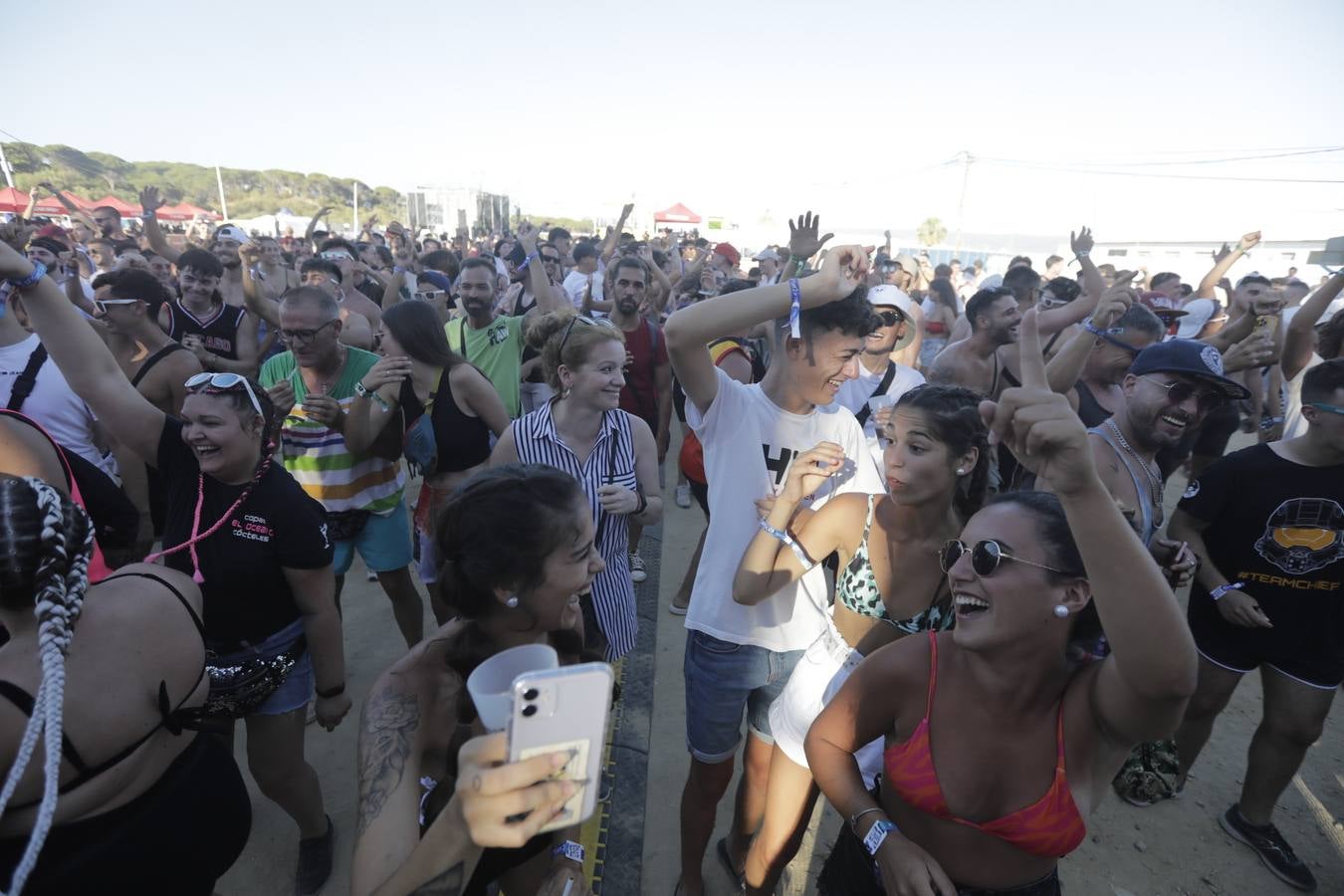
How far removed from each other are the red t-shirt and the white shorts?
361cm

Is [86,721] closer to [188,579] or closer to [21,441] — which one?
[188,579]

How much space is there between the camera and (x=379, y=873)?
4.30ft

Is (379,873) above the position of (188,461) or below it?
below

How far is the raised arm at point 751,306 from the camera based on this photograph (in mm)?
2203

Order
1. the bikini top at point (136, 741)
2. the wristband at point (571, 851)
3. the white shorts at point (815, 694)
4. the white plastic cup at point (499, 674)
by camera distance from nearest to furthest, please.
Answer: the white plastic cup at point (499, 674) → the bikini top at point (136, 741) → the wristband at point (571, 851) → the white shorts at point (815, 694)

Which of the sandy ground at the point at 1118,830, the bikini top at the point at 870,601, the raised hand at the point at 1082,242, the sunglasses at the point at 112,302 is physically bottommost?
the sandy ground at the point at 1118,830

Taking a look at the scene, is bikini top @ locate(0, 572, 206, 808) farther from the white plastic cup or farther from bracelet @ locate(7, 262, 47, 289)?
bracelet @ locate(7, 262, 47, 289)

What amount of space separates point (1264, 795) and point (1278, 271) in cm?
2724

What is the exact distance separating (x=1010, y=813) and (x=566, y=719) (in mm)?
1244

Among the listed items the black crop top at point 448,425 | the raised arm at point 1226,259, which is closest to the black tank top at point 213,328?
the black crop top at point 448,425

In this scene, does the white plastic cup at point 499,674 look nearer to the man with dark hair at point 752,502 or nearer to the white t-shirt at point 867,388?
the man with dark hair at point 752,502

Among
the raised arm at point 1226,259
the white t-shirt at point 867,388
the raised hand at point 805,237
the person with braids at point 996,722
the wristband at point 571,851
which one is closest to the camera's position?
the person with braids at point 996,722

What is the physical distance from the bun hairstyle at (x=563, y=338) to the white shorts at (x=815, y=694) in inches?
63.9

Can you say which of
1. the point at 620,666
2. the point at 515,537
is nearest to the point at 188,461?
the point at 515,537
